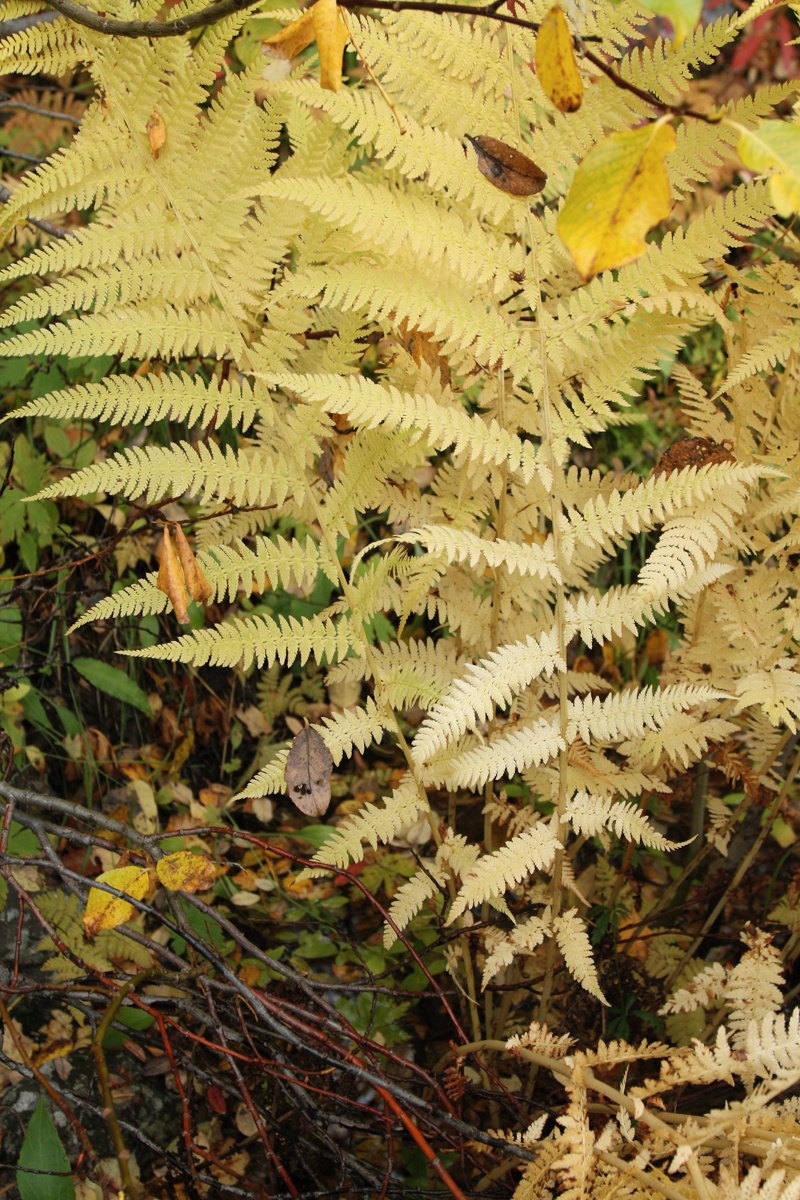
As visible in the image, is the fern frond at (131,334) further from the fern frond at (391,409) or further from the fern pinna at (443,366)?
the fern frond at (391,409)

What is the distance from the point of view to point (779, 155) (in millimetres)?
804

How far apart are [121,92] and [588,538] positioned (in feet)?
3.60

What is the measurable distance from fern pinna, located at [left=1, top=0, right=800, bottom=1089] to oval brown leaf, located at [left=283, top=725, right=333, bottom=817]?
0.07m

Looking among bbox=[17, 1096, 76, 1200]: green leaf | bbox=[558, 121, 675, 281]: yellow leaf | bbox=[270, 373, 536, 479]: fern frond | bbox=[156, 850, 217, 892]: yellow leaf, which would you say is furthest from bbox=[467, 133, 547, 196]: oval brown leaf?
bbox=[17, 1096, 76, 1200]: green leaf

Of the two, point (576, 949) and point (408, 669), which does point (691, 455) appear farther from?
point (576, 949)

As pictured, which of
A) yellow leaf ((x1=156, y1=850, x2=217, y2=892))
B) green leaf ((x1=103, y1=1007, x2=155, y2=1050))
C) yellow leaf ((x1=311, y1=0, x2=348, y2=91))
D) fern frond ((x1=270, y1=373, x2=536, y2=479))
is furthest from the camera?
green leaf ((x1=103, y1=1007, x2=155, y2=1050))

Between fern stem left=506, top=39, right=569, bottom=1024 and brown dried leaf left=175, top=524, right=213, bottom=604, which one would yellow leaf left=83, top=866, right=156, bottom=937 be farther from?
fern stem left=506, top=39, right=569, bottom=1024

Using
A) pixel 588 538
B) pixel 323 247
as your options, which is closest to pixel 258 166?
pixel 323 247

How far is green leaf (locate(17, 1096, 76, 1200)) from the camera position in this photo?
50.7 inches

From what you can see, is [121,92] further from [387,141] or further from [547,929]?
[547,929]

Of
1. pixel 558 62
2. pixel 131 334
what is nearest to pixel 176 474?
pixel 131 334

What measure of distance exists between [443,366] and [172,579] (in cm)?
69

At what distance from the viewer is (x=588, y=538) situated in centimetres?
139

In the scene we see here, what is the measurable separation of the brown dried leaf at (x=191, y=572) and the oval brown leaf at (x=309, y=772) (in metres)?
0.28
